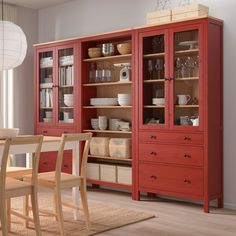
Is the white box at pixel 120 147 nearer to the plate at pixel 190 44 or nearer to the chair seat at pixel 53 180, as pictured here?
the plate at pixel 190 44

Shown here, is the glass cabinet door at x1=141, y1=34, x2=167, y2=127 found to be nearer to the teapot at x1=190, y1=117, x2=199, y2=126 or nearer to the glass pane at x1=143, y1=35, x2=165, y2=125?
the glass pane at x1=143, y1=35, x2=165, y2=125

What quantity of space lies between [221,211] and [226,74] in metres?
1.49

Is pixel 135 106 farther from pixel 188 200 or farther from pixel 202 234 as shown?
pixel 202 234

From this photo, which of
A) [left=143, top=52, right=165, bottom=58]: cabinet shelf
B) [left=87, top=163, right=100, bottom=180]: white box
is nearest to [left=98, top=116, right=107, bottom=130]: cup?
[left=87, top=163, right=100, bottom=180]: white box

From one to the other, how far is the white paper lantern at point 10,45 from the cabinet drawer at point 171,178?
1985mm

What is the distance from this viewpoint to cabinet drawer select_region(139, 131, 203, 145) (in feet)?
15.7

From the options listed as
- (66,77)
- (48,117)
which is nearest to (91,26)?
(66,77)

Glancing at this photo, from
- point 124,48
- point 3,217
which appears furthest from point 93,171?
point 3,217

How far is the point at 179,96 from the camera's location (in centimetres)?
494

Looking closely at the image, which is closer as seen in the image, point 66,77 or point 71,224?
point 71,224

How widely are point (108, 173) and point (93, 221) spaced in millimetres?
1414

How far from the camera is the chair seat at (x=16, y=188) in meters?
3.45

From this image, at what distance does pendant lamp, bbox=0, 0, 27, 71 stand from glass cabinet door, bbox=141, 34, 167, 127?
1.58 m

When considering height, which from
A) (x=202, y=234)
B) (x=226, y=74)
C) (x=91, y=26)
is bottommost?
(x=202, y=234)
